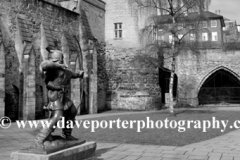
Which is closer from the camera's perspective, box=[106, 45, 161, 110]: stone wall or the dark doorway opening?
box=[106, 45, 161, 110]: stone wall

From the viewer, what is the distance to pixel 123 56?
22516 millimetres

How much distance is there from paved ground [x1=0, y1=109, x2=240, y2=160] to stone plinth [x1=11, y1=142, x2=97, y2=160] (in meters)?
0.84

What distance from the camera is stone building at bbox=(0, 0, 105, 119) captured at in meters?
14.5

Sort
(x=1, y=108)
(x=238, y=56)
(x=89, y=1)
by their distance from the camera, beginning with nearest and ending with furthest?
(x=1, y=108), (x=89, y=1), (x=238, y=56)

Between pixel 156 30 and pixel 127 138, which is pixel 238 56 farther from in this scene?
pixel 127 138

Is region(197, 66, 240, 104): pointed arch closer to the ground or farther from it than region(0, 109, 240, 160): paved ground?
farther from it

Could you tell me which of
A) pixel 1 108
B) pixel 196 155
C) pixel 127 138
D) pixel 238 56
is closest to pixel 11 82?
pixel 1 108

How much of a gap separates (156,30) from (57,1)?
9.09m

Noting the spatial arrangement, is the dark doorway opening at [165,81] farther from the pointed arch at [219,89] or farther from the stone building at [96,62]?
the pointed arch at [219,89]

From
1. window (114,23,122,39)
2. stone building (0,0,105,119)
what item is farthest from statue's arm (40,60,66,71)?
window (114,23,122,39)

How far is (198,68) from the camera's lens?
26.0m

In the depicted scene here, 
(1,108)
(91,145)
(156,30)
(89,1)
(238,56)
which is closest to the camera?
(91,145)

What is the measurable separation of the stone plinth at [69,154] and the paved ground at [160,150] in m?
0.84

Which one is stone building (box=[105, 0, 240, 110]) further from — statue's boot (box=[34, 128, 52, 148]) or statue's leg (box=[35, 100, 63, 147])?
statue's boot (box=[34, 128, 52, 148])
